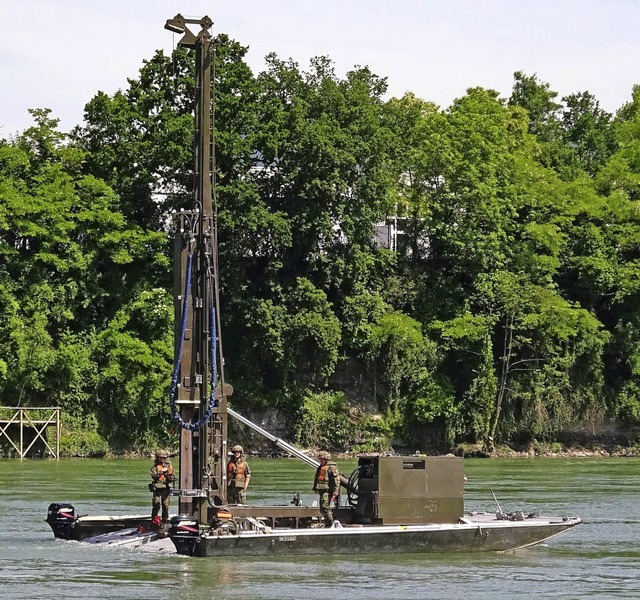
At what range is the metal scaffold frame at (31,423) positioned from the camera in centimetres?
7075

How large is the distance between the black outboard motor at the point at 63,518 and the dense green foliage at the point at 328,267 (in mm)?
37594

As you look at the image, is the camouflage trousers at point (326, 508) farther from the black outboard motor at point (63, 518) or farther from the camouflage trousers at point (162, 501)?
the black outboard motor at point (63, 518)

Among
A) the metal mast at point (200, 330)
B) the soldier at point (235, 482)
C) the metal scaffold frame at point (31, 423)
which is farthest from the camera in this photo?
the metal scaffold frame at point (31, 423)

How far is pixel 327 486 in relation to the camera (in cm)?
3309

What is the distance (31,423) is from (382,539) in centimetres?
4083

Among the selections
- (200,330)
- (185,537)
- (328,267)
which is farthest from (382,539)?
(328,267)

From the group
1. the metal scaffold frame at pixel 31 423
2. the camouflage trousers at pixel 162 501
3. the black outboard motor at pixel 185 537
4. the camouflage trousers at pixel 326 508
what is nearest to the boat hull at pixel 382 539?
the black outboard motor at pixel 185 537

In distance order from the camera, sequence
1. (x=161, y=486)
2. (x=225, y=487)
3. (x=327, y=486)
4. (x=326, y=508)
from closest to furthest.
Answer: (x=327, y=486) < (x=326, y=508) < (x=225, y=487) < (x=161, y=486)

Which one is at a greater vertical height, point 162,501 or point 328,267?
point 328,267

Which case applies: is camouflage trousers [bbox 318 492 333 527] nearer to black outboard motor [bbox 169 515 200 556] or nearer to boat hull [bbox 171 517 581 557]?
boat hull [bbox 171 517 581 557]

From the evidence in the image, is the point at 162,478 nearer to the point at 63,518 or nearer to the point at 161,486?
the point at 161,486

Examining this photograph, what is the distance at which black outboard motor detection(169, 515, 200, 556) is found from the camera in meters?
31.3

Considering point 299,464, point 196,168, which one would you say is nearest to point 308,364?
point 299,464

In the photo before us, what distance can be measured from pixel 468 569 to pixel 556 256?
178 feet
